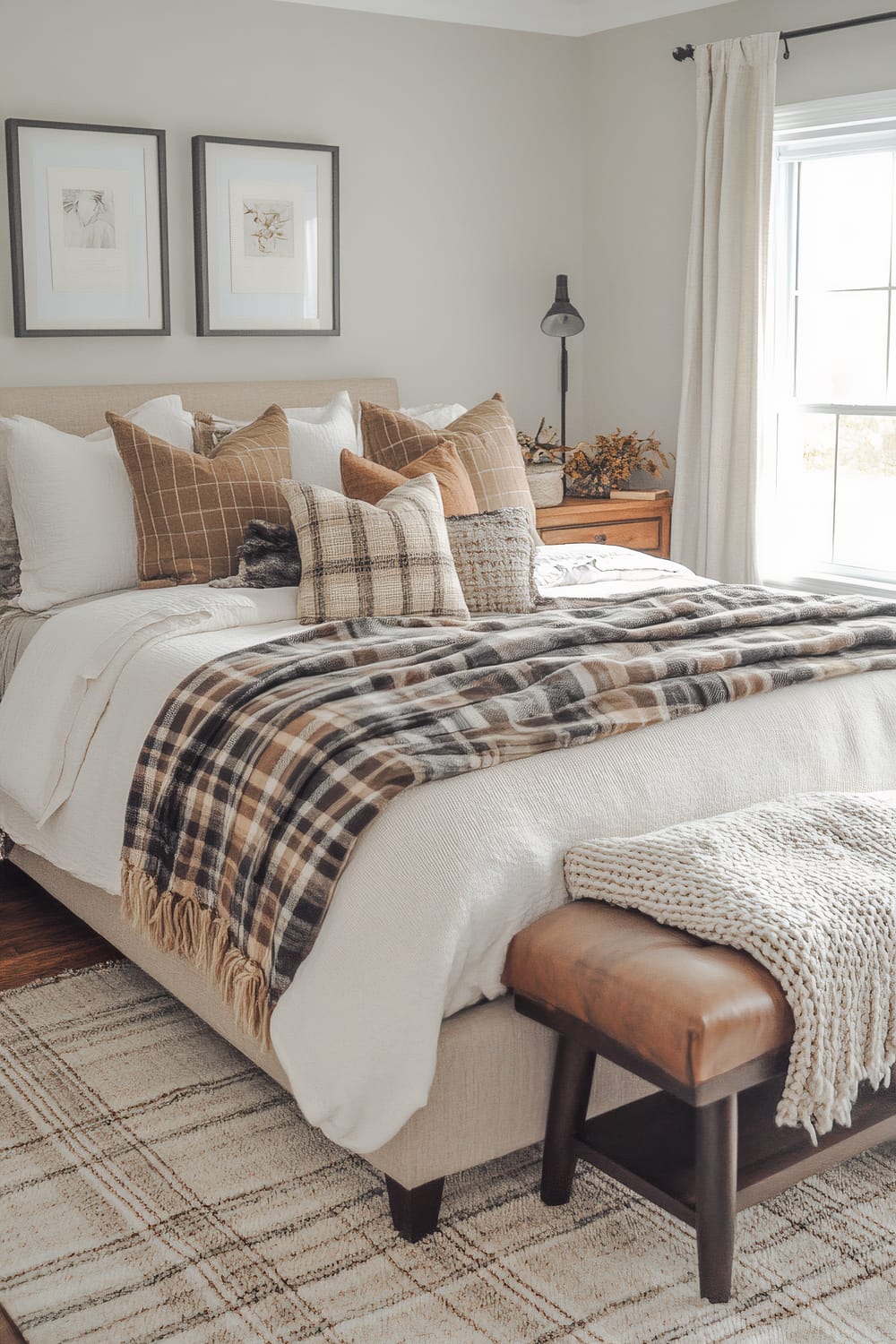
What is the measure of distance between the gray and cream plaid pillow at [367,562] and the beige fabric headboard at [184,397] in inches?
39.9

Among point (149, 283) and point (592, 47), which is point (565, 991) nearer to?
point (149, 283)

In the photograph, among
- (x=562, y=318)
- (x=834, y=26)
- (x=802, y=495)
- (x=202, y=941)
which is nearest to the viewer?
(x=202, y=941)

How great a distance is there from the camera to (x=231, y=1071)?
2.49 metres

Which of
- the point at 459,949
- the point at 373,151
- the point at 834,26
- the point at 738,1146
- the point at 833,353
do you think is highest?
the point at 834,26

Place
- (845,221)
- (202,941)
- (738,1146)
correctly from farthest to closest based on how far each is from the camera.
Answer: (845,221) < (202,941) < (738,1146)

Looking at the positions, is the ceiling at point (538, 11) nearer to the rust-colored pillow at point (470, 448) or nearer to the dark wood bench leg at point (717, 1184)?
the rust-colored pillow at point (470, 448)

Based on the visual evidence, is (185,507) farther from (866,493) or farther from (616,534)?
(866,493)

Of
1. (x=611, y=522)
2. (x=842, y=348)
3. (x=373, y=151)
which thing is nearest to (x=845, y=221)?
(x=842, y=348)

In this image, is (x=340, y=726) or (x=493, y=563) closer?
(x=340, y=726)

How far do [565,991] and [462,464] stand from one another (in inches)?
78.7

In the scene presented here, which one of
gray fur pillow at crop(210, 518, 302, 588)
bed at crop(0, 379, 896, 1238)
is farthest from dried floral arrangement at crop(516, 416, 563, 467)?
bed at crop(0, 379, 896, 1238)

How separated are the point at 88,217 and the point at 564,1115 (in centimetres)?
300

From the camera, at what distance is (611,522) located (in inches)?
180

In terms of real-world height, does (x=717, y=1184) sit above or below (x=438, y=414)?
below
